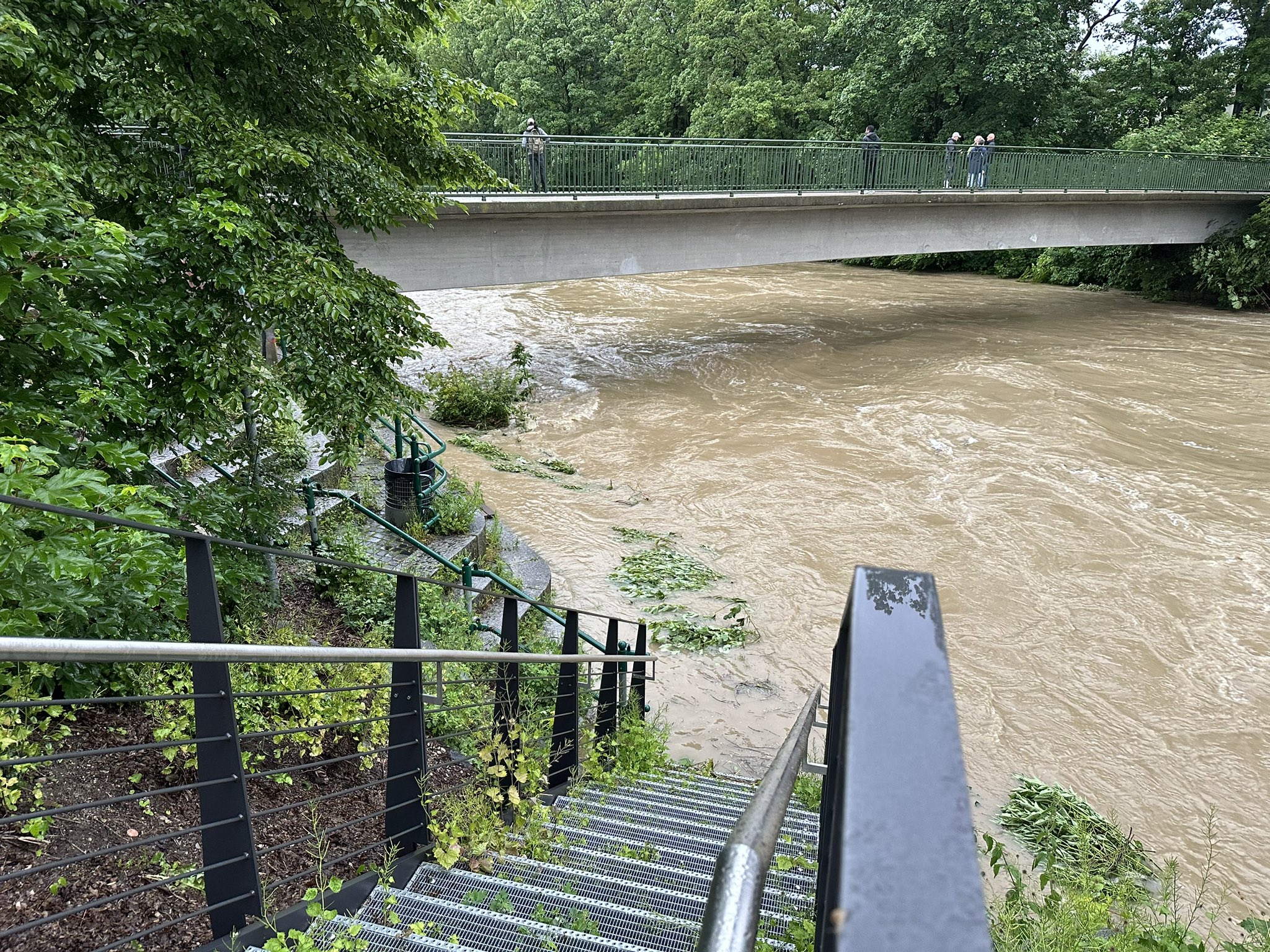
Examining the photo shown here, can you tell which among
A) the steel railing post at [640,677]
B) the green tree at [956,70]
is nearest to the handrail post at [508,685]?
the steel railing post at [640,677]

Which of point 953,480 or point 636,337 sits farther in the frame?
point 636,337

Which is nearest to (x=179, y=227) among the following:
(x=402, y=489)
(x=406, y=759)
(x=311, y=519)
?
(x=311, y=519)

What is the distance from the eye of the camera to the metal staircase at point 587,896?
8.47 ft

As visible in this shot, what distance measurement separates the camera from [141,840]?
184 centimetres

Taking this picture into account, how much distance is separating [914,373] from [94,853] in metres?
21.2

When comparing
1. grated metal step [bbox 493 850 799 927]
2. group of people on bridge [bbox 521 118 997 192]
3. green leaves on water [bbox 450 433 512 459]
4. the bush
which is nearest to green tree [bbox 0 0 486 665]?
grated metal step [bbox 493 850 799 927]

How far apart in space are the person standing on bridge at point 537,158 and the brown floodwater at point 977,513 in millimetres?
4212

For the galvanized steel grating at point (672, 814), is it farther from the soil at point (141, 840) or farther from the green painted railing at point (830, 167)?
the green painted railing at point (830, 167)

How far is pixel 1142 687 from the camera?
8797 millimetres

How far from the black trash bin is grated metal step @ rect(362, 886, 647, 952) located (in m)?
6.56

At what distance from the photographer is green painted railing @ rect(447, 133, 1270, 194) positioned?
58.9 feet

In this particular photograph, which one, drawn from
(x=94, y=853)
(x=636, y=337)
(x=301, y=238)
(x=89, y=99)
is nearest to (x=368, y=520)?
(x=301, y=238)

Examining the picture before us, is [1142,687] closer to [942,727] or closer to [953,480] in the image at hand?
[953,480]

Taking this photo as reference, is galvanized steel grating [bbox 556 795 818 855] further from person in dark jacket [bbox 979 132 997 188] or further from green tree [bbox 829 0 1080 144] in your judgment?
green tree [bbox 829 0 1080 144]
